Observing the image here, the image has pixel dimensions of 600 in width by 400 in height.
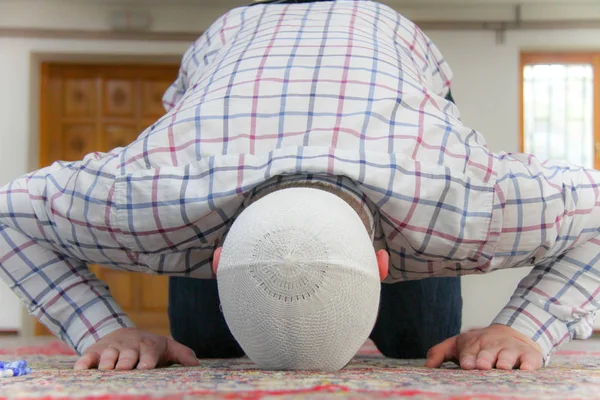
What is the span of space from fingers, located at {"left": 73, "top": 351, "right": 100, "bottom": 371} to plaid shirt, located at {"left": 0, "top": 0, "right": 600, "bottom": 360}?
7 cm

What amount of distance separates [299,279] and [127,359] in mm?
391

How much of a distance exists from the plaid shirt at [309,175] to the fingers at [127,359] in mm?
85

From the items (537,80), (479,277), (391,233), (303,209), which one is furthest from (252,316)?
(537,80)

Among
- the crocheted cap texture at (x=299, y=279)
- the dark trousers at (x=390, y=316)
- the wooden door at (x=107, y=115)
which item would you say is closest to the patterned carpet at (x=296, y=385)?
the crocheted cap texture at (x=299, y=279)

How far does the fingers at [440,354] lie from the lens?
1.22m

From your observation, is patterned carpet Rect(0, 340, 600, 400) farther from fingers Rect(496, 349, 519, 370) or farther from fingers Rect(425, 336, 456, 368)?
fingers Rect(425, 336, 456, 368)

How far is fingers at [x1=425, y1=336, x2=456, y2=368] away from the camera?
3.99ft

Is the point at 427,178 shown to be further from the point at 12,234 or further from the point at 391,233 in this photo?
the point at 12,234

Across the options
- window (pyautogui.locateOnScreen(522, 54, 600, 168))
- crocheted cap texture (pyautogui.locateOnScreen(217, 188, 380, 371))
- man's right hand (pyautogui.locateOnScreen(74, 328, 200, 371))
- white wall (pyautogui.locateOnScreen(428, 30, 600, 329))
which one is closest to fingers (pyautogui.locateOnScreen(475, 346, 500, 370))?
crocheted cap texture (pyautogui.locateOnScreen(217, 188, 380, 371))

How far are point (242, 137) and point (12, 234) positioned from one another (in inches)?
15.6

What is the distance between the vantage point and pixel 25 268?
1.21 meters

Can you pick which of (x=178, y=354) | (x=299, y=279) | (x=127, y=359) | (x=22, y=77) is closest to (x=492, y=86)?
(x=22, y=77)

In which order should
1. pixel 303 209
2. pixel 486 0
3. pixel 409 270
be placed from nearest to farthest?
pixel 303 209 < pixel 409 270 < pixel 486 0

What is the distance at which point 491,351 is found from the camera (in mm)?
1151
